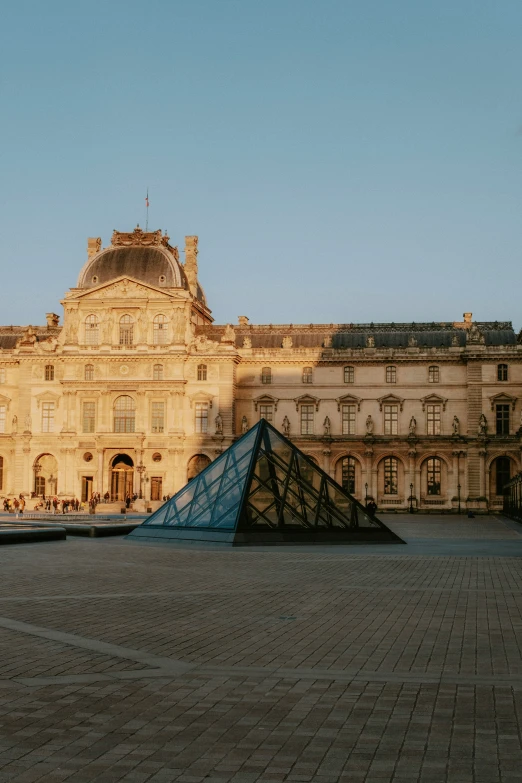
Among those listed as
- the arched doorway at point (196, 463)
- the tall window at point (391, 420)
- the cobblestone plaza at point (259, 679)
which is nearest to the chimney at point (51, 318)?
the arched doorway at point (196, 463)

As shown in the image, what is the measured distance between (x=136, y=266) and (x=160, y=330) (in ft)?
18.0

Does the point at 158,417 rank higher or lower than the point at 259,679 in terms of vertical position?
higher

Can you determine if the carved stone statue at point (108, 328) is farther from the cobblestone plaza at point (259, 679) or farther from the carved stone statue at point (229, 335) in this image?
the cobblestone plaza at point (259, 679)

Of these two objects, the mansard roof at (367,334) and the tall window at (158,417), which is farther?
the mansard roof at (367,334)

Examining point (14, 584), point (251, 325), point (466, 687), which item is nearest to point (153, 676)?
point (466, 687)

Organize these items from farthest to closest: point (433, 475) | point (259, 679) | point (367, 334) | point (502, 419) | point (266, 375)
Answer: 1. point (367, 334)
2. point (266, 375)
3. point (433, 475)
4. point (502, 419)
5. point (259, 679)

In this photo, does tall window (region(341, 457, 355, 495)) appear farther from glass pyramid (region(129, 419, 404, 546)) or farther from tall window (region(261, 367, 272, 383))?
glass pyramid (region(129, 419, 404, 546))

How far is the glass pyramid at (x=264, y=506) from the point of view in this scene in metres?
31.5

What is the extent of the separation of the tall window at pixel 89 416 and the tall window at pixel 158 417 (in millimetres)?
4551

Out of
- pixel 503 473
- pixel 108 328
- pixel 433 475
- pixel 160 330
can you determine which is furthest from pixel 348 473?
pixel 108 328

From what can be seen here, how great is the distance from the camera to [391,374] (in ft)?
248

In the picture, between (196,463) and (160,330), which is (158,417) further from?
Result: (160,330)

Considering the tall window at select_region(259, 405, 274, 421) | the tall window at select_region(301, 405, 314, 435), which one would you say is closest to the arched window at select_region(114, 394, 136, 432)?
the tall window at select_region(259, 405, 274, 421)

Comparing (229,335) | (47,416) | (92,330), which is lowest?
(47,416)
